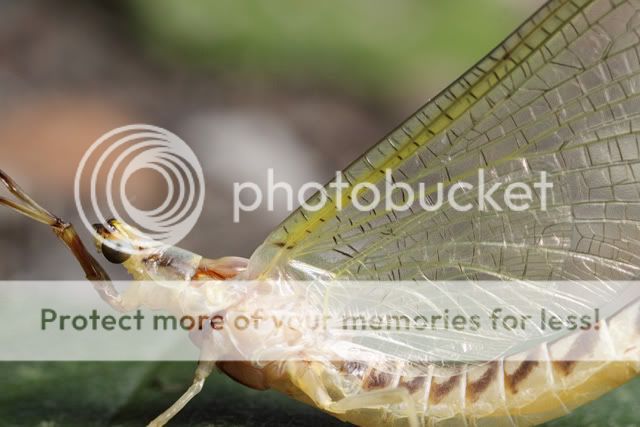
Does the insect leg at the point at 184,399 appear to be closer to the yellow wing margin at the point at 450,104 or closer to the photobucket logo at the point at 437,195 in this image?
the yellow wing margin at the point at 450,104

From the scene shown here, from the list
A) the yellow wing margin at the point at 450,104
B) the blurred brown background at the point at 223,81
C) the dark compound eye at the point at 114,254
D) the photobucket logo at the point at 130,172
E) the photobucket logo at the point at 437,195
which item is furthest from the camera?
the blurred brown background at the point at 223,81

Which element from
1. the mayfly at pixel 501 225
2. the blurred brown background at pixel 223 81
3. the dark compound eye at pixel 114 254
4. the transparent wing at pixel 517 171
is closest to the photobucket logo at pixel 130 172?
the blurred brown background at pixel 223 81

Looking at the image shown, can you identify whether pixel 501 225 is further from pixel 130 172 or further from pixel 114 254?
pixel 130 172

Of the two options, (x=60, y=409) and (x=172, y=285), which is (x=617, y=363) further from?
(x=60, y=409)

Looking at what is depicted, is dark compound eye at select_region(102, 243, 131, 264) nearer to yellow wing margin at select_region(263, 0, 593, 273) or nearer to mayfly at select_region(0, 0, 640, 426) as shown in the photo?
mayfly at select_region(0, 0, 640, 426)

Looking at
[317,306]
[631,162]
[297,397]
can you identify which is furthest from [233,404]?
[631,162]

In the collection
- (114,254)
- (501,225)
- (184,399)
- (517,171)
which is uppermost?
(517,171)

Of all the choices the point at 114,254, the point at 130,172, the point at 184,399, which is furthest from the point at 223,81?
the point at 184,399
